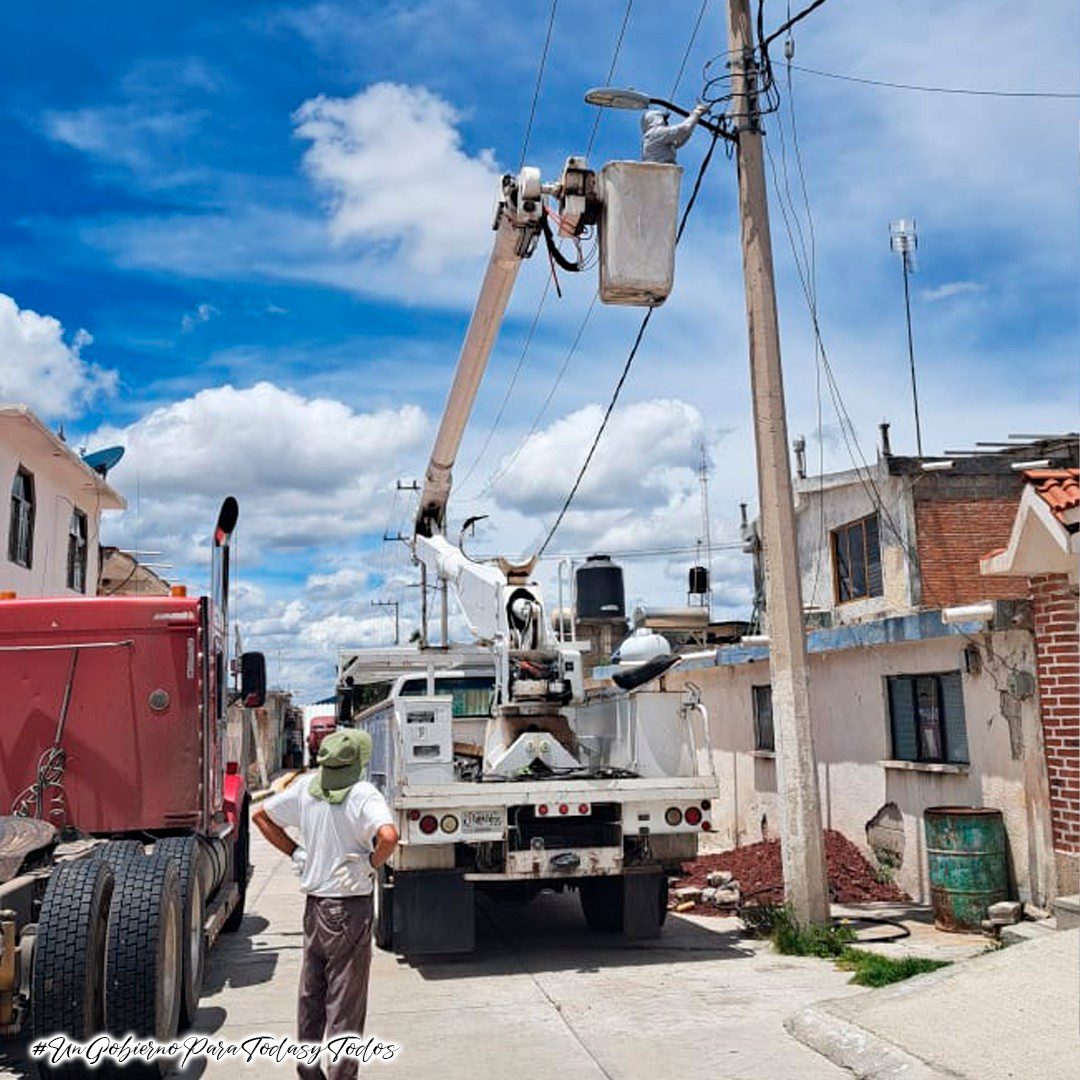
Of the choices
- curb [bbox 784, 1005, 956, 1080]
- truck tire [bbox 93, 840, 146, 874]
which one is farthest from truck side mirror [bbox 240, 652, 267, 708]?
curb [bbox 784, 1005, 956, 1080]

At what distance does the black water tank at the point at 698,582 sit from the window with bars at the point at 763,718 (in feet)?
30.9

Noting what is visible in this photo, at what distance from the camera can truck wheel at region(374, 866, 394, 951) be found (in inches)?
365

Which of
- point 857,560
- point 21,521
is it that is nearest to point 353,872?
point 857,560

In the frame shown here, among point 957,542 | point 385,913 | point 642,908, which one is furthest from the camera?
point 957,542

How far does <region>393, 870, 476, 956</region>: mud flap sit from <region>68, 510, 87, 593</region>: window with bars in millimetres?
13661

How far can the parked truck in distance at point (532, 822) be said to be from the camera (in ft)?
28.0

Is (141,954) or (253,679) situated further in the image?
(253,679)

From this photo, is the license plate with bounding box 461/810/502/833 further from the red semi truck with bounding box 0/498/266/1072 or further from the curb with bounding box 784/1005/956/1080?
the curb with bounding box 784/1005/956/1080

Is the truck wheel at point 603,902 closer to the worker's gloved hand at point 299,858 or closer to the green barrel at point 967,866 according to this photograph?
the green barrel at point 967,866

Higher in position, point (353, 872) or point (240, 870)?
point (353, 872)

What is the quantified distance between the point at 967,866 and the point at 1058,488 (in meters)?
3.22

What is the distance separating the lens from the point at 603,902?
993cm

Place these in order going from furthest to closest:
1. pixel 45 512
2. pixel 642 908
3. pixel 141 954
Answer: pixel 45 512 < pixel 642 908 < pixel 141 954

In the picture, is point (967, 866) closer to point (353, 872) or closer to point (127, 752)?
point (353, 872)
